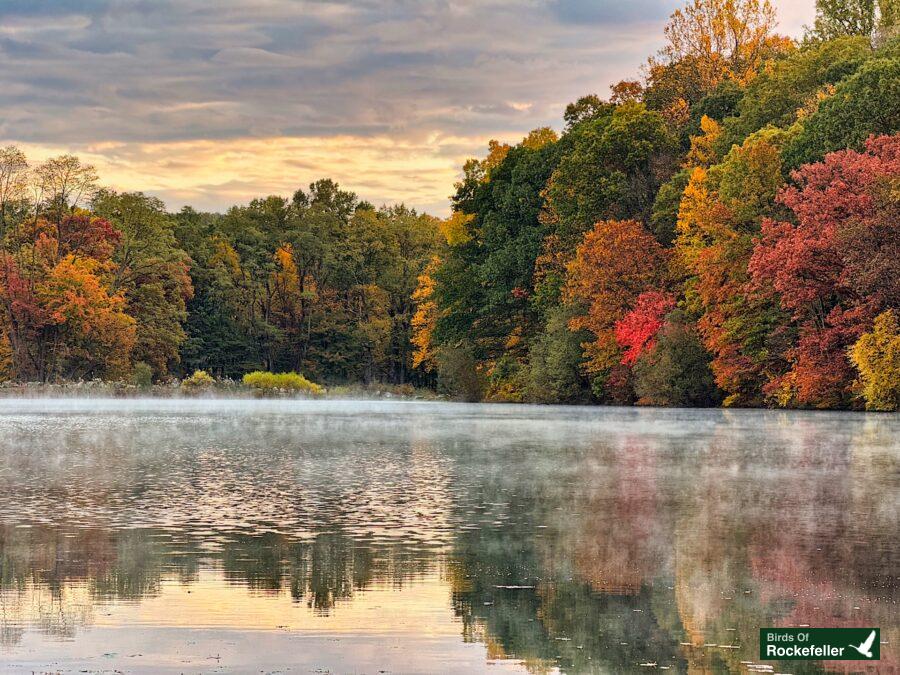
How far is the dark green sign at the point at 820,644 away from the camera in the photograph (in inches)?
314

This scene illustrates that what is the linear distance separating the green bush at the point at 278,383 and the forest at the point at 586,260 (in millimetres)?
8693

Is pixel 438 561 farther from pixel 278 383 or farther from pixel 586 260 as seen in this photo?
pixel 278 383

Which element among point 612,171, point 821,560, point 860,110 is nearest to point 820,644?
point 821,560

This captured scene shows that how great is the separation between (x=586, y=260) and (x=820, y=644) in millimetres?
64814

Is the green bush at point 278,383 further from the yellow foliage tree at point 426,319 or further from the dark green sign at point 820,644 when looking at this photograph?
the dark green sign at point 820,644

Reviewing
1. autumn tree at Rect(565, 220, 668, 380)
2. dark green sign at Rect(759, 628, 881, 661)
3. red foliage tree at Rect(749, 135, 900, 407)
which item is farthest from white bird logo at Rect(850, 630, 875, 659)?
autumn tree at Rect(565, 220, 668, 380)

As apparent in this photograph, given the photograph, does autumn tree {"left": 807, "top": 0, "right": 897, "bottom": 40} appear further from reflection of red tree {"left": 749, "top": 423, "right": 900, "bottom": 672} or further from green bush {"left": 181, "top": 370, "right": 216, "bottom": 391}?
reflection of red tree {"left": 749, "top": 423, "right": 900, "bottom": 672}

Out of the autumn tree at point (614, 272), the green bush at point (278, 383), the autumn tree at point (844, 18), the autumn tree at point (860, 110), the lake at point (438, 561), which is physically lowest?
the lake at point (438, 561)

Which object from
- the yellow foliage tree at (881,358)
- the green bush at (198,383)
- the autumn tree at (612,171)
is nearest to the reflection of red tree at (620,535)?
the yellow foliage tree at (881,358)

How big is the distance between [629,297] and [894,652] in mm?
64505

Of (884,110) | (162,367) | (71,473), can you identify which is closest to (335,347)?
(162,367)

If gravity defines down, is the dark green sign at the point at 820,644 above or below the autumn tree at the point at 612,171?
below

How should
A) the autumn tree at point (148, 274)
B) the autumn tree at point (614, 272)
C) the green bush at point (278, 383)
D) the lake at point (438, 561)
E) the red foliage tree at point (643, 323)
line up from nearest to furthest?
the lake at point (438, 561) → the red foliage tree at point (643, 323) → the autumn tree at point (614, 272) → the green bush at point (278, 383) → the autumn tree at point (148, 274)

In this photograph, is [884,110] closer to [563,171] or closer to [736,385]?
[736,385]
